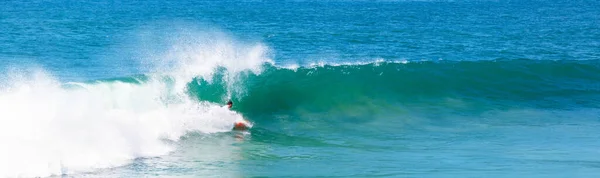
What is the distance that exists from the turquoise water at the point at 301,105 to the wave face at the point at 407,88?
0.07m

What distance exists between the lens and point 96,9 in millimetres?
A: 68438

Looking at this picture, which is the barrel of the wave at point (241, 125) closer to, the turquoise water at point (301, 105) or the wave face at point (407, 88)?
the turquoise water at point (301, 105)

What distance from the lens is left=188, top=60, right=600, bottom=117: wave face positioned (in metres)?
23.6

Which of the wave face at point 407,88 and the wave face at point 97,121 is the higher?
the wave face at point 407,88

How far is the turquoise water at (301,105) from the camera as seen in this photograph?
50.9ft

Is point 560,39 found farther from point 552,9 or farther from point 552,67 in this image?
point 552,9

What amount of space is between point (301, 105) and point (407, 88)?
13.7ft

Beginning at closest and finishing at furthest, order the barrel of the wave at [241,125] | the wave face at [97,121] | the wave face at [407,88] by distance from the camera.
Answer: the wave face at [97,121]
the barrel of the wave at [241,125]
the wave face at [407,88]

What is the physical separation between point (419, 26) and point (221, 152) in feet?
115

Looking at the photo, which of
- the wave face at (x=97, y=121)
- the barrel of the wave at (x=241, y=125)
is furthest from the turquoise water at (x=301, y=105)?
the barrel of the wave at (x=241, y=125)

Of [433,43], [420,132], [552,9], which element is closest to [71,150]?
[420,132]

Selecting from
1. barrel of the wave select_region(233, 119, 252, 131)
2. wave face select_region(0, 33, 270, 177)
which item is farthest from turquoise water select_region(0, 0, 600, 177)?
barrel of the wave select_region(233, 119, 252, 131)

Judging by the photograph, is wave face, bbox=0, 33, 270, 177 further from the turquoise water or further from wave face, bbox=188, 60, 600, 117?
wave face, bbox=188, 60, 600, 117

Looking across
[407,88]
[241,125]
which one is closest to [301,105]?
[241,125]
